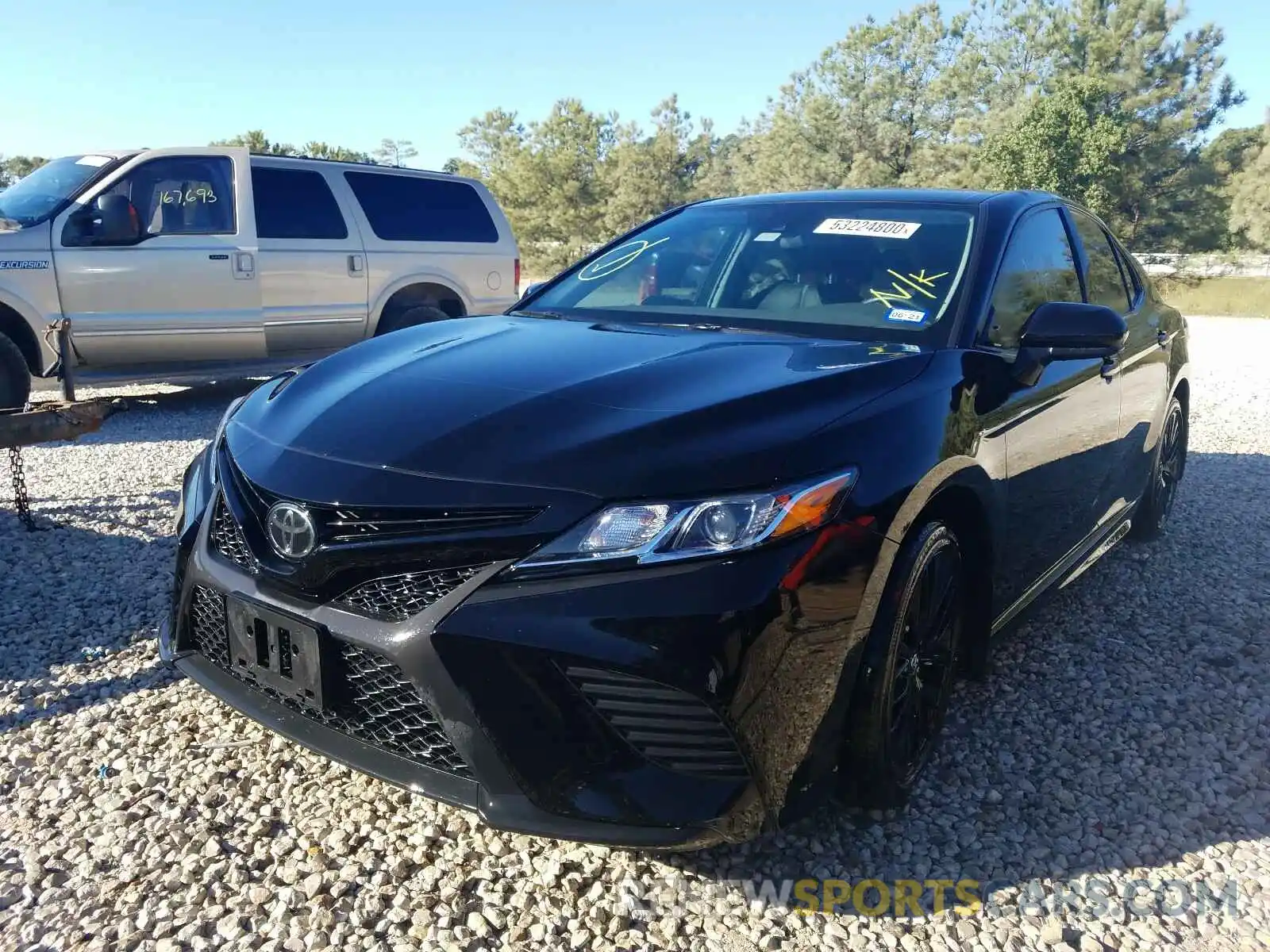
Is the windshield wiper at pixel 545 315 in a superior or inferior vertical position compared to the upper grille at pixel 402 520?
superior

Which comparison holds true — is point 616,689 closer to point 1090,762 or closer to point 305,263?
point 1090,762

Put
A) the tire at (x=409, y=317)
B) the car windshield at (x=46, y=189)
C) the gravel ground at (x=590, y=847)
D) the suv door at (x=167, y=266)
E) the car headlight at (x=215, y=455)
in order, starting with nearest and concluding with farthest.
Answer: the gravel ground at (x=590, y=847)
the car headlight at (x=215, y=455)
the car windshield at (x=46, y=189)
the suv door at (x=167, y=266)
the tire at (x=409, y=317)

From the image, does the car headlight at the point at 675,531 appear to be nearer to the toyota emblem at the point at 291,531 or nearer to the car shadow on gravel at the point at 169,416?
the toyota emblem at the point at 291,531

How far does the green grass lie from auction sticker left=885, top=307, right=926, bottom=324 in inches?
1069

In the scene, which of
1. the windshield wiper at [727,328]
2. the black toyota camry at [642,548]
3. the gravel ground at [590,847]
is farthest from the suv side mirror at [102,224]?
the windshield wiper at [727,328]

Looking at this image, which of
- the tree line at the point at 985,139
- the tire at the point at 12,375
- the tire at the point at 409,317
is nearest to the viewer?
the tire at the point at 12,375

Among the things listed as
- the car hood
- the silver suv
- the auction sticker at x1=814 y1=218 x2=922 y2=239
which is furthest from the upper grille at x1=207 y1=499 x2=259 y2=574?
the silver suv

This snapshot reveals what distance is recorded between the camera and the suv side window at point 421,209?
27.5 ft

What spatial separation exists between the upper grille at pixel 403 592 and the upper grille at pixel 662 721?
0.95 ft

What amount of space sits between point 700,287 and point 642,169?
46846mm

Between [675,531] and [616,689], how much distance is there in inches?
12.8

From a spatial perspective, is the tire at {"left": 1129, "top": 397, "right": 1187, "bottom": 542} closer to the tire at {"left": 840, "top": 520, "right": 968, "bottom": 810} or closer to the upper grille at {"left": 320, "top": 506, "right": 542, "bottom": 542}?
the tire at {"left": 840, "top": 520, "right": 968, "bottom": 810}

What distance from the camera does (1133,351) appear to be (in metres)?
3.94

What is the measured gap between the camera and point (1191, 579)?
4.34 metres
